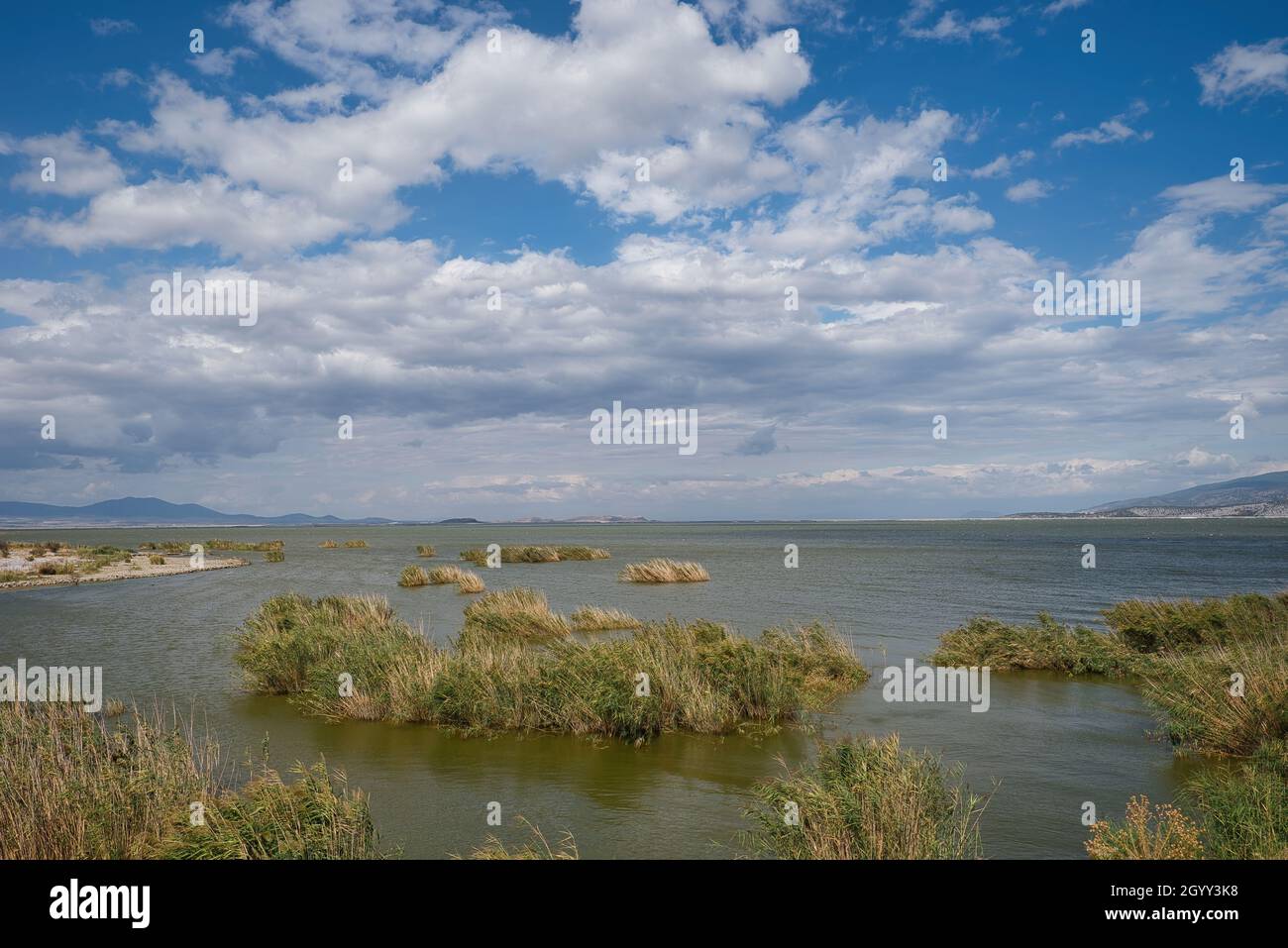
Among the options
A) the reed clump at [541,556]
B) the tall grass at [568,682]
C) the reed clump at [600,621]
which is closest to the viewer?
the tall grass at [568,682]

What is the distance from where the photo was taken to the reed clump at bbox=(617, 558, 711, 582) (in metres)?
44.7

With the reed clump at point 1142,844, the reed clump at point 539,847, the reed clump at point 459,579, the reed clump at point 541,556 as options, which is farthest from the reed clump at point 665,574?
the reed clump at point 1142,844

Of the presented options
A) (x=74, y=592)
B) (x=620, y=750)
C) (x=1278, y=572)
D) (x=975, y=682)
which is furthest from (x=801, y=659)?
(x=1278, y=572)

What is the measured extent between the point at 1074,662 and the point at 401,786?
643 inches

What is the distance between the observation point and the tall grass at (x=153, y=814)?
23.0 feet

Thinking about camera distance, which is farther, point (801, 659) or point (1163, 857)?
point (801, 659)

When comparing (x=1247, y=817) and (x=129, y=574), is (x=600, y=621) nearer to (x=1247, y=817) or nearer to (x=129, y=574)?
(x=1247, y=817)

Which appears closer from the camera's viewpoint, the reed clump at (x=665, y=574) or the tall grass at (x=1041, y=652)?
the tall grass at (x=1041, y=652)

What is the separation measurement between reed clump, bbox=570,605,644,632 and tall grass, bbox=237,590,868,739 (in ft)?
24.8

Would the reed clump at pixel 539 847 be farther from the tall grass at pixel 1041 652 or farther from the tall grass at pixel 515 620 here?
the tall grass at pixel 1041 652

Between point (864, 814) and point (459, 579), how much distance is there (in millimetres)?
37114

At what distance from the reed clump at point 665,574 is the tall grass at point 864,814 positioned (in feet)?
118
